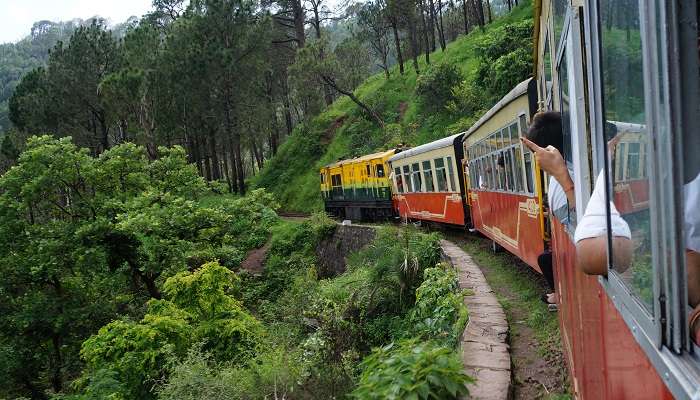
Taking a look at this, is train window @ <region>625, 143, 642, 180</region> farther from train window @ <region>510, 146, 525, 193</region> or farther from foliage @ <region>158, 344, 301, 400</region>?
train window @ <region>510, 146, 525, 193</region>

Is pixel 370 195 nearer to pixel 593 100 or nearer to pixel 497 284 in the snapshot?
pixel 497 284

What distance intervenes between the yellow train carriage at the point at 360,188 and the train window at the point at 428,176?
4.33 m

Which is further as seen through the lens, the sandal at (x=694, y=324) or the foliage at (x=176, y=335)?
the foliage at (x=176, y=335)

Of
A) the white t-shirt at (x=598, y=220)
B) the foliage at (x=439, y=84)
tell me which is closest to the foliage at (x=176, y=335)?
the white t-shirt at (x=598, y=220)

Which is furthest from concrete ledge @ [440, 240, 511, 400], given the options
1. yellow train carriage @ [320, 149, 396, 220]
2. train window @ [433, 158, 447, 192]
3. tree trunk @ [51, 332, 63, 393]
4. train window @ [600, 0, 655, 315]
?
tree trunk @ [51, 332, 63, 393]

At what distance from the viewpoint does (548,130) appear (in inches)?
122

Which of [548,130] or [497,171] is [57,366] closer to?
[497,171]

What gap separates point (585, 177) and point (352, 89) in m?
44.6

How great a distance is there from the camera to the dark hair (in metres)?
3.08

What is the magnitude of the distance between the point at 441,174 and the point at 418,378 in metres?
11.0

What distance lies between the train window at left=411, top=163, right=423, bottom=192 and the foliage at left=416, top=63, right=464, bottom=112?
1340 cm

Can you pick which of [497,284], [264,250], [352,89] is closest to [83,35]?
[264,250]

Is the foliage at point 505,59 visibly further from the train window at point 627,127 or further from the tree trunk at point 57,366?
the train window at point 627,127

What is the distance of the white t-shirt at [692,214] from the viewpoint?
3.63 ft
